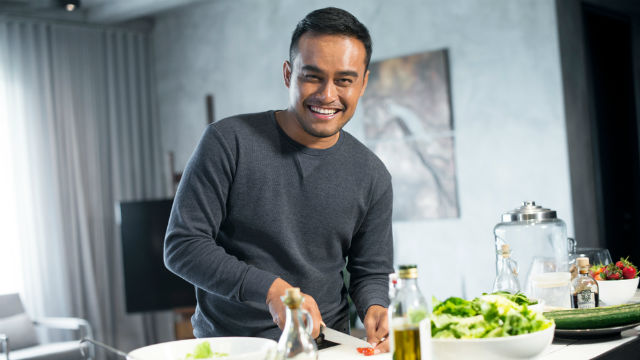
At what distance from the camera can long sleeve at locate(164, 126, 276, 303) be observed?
1.47 metres

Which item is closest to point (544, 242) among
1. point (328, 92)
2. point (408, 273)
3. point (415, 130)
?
point (328, 92)

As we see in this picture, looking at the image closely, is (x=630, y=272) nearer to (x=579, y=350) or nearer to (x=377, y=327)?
(x=579, y=350)

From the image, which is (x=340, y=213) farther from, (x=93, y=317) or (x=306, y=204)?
(x=93, y=317)

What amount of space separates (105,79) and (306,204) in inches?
175

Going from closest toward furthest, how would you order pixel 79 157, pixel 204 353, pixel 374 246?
pixel 204 353
pixel 374 246
pixel 79 157

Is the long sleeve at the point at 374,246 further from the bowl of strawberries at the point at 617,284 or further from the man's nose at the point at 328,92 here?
the bowl of strawberries at the point at 617,284

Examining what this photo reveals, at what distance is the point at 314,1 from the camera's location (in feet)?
15.9

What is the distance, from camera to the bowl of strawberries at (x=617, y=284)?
1757 millimetres

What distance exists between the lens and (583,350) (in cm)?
135

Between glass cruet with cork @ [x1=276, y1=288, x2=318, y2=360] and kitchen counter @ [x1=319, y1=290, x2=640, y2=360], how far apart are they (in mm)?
326

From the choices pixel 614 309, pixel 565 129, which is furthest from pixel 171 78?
pixel 614 309

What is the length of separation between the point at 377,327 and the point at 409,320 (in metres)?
0.45

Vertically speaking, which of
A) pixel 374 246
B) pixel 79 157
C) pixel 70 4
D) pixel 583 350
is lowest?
pixel 583 350

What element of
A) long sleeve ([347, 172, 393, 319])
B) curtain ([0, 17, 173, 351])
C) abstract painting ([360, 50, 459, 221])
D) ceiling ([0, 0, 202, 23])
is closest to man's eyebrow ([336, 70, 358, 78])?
long sleeve ([347, 172, 393, 319])
